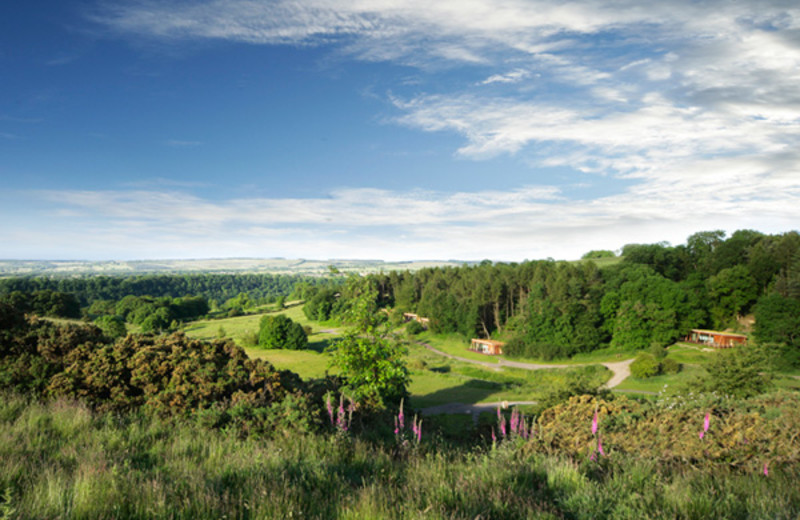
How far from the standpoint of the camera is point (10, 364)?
9195mm

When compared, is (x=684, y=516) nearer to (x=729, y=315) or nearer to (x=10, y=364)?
(x=10, y=364)

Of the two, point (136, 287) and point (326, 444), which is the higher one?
point (326, 444)

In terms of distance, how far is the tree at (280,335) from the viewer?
210 ft

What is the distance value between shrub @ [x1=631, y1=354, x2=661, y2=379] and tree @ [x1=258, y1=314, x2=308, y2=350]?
1915 inches

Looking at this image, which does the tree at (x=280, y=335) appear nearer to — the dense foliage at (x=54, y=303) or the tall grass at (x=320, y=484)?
the dense foliage at (x=54, y=303)

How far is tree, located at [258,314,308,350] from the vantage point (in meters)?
63.9

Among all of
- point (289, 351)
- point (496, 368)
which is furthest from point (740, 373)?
point (289, 351)

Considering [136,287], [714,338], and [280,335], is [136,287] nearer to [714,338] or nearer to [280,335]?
[280,335]

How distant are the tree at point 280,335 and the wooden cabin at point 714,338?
206 ft

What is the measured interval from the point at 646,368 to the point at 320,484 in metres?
51.7

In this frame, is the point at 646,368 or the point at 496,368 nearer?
the point at 646,368

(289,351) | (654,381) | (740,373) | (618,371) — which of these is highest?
(740,373)

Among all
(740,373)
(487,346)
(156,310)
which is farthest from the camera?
(156,310)

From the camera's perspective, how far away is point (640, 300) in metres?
64.2
